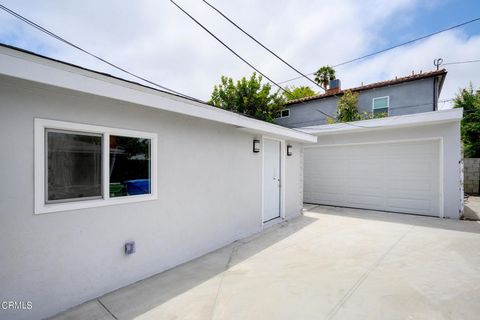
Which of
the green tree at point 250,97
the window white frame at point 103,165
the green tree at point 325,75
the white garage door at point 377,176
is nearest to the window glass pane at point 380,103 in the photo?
the white garage door at point 377,176

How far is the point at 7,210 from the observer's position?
2.47m

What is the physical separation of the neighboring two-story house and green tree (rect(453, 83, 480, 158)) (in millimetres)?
6329

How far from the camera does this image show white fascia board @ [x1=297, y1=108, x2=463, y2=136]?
22.0ft

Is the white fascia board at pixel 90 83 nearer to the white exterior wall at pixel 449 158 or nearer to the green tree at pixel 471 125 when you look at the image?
the white exterior wall at pixel 449 158

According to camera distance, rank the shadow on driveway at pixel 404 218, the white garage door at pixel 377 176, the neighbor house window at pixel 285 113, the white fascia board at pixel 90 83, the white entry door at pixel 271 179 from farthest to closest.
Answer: the neighbor house window at pixel 285 113
the white garage door at pixel 377 176
the white entry door at pixel 271 179
the shadow on driveway at pixel 404 218
the white fascia board at pixel 90 83

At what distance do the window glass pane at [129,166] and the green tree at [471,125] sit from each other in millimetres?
19363

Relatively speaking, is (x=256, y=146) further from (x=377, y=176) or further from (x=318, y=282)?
(x=377, y=176)

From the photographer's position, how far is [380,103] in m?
11.4

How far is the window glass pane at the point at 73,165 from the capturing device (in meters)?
2.82

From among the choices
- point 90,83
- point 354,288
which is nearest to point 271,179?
point 354,288

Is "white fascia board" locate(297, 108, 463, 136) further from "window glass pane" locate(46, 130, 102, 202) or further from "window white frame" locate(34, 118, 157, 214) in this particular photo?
"window glass pane" locate(46, 130, 102, 202)

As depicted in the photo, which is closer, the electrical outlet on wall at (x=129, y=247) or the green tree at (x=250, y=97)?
the electrical outlet on wall at (x=129, y=247)

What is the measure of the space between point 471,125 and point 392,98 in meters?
8.71

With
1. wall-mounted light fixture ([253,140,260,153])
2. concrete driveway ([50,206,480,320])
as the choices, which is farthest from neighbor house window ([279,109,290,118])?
concrete driveway ([50,206,480,320])
